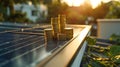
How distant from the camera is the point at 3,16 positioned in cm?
3559

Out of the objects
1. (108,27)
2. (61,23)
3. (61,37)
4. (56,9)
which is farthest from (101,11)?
(61,37)

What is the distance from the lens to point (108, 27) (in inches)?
613

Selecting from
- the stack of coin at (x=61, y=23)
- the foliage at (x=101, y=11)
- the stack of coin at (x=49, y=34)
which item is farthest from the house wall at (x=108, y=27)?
the foliage at (x=101, y=11)

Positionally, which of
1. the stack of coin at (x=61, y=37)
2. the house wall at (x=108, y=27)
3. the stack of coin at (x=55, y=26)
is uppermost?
the stack of coin at (x=55, y=26)

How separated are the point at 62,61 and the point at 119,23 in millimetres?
12392

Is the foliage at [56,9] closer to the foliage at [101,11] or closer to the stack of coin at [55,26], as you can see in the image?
the foliage at [101,11]

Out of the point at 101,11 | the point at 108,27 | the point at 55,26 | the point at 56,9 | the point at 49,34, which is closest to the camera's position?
the point at 49,34

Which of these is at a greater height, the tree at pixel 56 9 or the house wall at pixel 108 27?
the tree at pixel 56 9

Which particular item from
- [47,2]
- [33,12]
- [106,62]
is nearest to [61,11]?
[47,2]

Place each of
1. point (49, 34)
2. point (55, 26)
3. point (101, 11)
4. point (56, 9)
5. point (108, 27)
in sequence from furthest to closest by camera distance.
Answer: point (101, 11), point (56, 9), point (108, 27), point (55, 26), point (49, 34)

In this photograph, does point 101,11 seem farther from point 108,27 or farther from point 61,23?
point 61,23

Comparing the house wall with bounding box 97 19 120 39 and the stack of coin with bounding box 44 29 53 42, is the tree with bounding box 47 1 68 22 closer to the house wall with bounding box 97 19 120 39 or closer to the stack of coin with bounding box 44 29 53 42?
the house wall with bounding box 97 19 120 39

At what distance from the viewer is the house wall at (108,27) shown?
48.3 ft

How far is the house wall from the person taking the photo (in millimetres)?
14729
